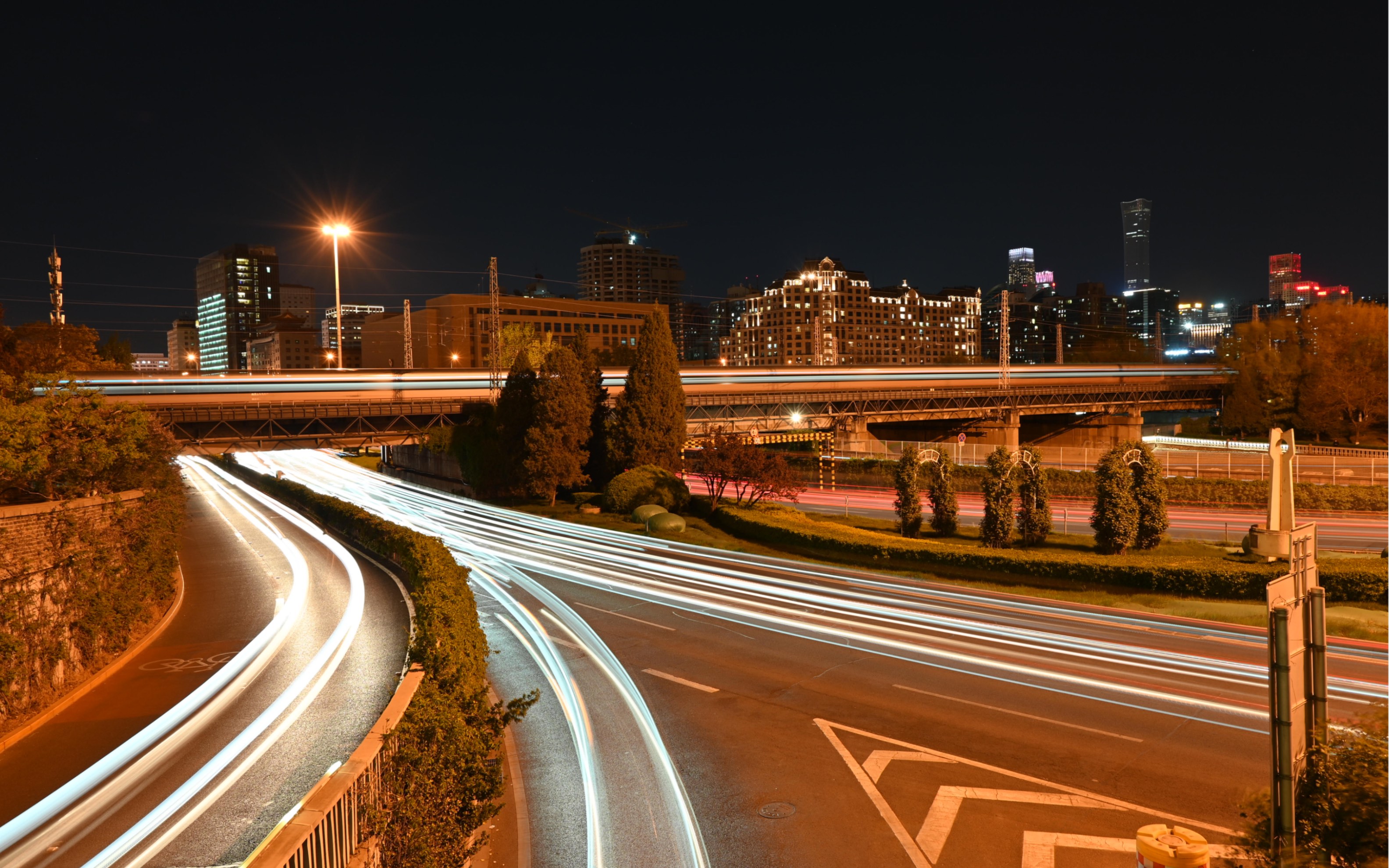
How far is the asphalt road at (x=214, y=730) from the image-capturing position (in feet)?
34.0

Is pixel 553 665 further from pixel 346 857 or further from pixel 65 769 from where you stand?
pixel 346 857

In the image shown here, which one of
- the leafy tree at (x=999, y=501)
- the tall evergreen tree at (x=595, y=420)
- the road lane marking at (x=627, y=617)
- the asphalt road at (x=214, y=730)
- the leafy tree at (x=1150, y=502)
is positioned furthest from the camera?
the tall evergreen tree at (x=595, y=420)

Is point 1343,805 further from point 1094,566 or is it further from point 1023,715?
point 1094,566

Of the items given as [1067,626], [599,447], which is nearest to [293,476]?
[599,447]

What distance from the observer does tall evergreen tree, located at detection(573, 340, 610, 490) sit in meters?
45.9

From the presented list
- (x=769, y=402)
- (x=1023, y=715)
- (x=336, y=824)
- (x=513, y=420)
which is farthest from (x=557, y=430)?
(x=336, y=824)

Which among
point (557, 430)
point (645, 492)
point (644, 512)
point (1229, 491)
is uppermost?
point (557, 430)

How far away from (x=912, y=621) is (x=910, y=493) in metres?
12.7

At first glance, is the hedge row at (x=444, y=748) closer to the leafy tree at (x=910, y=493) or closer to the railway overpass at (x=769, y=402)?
the leafy tree at (x=910, y=493)

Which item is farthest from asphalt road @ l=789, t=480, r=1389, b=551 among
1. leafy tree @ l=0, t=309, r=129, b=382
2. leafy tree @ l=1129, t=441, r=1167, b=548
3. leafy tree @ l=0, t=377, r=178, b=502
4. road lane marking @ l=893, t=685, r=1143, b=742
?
leafy tree @ l=0, t=309, r=129, b=382

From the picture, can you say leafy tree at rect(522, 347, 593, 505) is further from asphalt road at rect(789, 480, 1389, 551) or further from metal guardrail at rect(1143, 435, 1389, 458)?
metal guardrail at rect(1143, 435, 1389, 458)

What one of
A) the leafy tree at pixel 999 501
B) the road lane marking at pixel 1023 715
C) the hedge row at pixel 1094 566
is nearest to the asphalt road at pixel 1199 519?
the leafy tree at pixel 999 501

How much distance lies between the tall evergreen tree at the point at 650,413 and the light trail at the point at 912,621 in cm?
920

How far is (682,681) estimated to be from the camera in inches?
639
